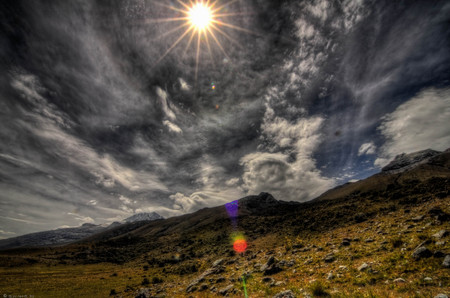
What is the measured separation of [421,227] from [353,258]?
7.27 meters

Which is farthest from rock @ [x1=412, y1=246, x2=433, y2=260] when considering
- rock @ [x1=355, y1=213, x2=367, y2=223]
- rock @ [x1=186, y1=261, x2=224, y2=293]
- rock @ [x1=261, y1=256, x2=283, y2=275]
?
rock @ [x1=355, y1=213, x2=367, y2=223]

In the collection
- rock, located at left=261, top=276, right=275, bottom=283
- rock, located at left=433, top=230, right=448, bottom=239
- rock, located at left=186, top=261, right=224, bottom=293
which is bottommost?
rock, located at left=186, top=261, right=224, bottom=293

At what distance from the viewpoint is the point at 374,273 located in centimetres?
932

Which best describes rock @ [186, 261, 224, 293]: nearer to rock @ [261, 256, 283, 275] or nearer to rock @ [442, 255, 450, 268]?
rock @ [261, 256, 283, 275]

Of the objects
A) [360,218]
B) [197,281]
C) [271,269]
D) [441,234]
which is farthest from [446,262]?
[360,218]

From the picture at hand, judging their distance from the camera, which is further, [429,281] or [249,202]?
[249,202]

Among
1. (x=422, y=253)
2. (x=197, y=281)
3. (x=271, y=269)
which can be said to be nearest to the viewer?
(x=422, y=253)

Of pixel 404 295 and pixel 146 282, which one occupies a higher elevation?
pixel 404 295

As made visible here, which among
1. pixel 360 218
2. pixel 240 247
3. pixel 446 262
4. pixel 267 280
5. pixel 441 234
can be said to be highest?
pixel 360 218

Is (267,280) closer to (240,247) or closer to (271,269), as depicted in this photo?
(271,269)

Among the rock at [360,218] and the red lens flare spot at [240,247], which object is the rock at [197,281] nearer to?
the red lens flare spot at [240,247]

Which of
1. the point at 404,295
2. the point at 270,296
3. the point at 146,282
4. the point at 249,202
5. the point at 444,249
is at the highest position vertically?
the point at 249,202

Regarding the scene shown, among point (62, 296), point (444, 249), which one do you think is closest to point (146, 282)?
point (62, 296)

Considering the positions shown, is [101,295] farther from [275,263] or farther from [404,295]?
[404,295]
